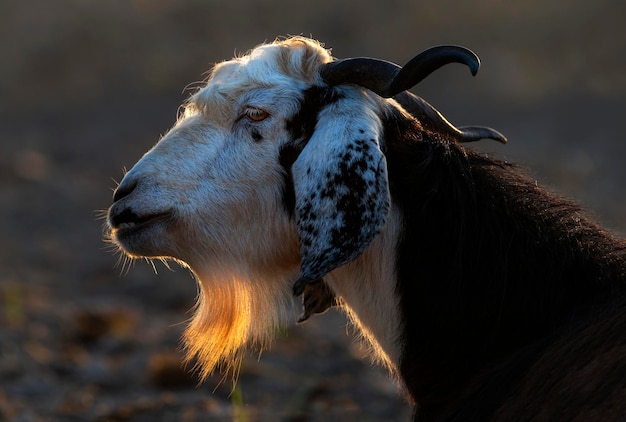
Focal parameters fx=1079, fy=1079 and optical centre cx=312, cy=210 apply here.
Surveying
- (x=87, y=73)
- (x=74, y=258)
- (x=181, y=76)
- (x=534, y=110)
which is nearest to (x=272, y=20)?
(x=181, y=76)

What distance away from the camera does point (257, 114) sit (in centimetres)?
396

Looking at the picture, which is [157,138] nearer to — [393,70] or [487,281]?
[393,70]

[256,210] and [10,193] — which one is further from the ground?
[10,193]

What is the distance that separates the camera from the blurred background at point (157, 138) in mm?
7047

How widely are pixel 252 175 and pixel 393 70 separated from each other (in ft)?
2.12

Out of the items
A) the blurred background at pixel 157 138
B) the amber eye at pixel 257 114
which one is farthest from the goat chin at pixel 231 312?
the blurred background at pixel 157 138

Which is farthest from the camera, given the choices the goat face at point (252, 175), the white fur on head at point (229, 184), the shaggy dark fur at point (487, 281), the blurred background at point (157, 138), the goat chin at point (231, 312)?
the blurred background at point (157, 138)

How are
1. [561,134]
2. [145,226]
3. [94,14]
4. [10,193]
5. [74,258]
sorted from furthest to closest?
1. [94,14]
2. [561,134]
3. [10,193]
4. [74,258]
5. [145,226]

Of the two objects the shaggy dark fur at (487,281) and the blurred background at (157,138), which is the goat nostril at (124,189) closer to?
the shaggy dark fur at (487,281)

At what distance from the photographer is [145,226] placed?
3.97 meters

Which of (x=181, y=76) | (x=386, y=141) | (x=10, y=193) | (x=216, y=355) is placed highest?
(x=181, y=76)

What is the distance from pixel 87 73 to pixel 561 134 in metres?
10.3

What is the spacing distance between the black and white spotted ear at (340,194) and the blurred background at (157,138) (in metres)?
1.61

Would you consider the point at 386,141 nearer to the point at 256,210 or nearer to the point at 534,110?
the point at 256,210
